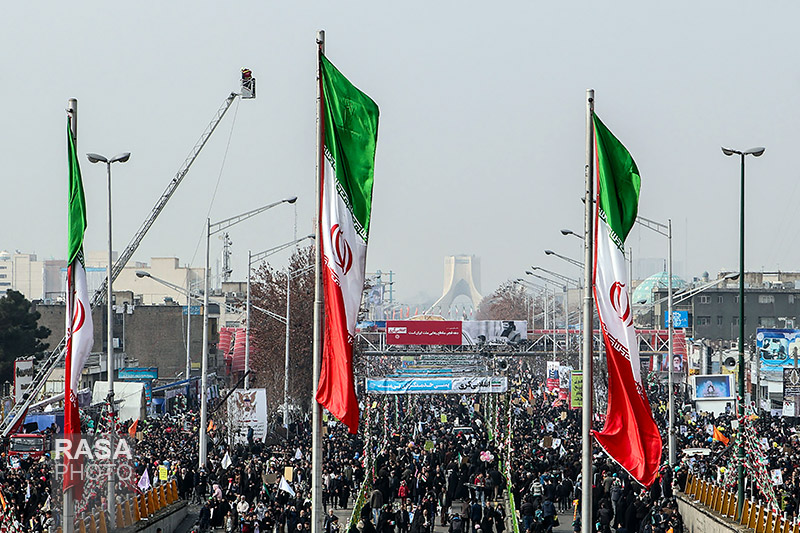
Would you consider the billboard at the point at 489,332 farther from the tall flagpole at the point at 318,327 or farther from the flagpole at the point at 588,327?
the tall flagpole at the point at 318,327

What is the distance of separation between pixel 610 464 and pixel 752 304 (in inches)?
2820

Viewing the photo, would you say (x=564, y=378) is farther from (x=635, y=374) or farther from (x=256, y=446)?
(x=635, y=374)

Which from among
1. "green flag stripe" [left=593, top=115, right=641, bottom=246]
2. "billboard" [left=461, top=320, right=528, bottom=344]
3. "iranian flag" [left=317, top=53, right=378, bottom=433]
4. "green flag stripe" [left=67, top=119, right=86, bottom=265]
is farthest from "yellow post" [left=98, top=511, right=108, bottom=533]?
"billboard" [left=461, top=320, right=528, bottom=344]

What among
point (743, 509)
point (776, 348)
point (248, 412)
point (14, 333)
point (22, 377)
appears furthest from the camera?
point (14, 333)

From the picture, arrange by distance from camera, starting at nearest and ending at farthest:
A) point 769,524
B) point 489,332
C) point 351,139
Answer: point 351,139 < point 769,524 < point 489,332

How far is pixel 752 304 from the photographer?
10306 centimetres

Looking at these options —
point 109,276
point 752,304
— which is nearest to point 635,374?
point 109,276

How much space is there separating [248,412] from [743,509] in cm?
1757

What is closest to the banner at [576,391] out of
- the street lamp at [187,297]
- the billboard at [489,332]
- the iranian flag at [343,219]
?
the street lamp at [187,297]

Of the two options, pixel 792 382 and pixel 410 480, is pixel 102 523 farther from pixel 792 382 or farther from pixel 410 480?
pixel 792 382

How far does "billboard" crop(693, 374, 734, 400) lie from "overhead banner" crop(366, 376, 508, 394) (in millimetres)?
6987

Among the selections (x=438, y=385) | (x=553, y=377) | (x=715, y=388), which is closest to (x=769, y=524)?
(x=715, y=388)

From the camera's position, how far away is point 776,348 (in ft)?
188

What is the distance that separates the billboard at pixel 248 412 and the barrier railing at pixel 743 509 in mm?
13362
